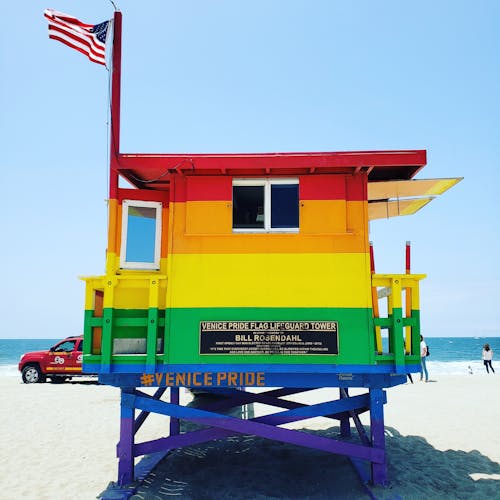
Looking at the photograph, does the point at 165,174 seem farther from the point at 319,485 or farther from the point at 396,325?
the point at 319,485

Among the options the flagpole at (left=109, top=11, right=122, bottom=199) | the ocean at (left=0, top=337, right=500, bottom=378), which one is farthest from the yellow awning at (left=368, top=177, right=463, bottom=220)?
the ocean at (left=0, top=337, right=500, bottom=378)

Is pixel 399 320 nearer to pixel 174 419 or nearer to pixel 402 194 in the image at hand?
pixel 402 194

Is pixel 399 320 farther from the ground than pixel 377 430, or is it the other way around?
pixel 399 320

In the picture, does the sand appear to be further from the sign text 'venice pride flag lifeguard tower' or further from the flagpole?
the flagpole

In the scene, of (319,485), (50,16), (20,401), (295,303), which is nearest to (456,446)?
(319,485)

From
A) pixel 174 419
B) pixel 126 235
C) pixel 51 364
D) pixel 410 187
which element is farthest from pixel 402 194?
pixel 51 364

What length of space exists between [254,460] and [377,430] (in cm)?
276

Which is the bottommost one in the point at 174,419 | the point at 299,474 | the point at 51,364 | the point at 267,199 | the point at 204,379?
the point at 51,364

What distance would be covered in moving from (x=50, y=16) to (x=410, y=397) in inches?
593

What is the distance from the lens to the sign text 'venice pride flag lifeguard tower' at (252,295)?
6.68 m

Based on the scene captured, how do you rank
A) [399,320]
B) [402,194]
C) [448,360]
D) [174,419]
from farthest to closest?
[448,360]
[174,419]
[402,194]
[399,320]

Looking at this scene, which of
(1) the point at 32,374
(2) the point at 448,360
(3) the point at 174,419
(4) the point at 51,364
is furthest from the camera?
(2) the point at 448,360

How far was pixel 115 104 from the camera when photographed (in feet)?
24.8

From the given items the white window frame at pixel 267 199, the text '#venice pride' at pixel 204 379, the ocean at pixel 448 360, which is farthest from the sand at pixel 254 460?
the ocean at pixel 448 360
